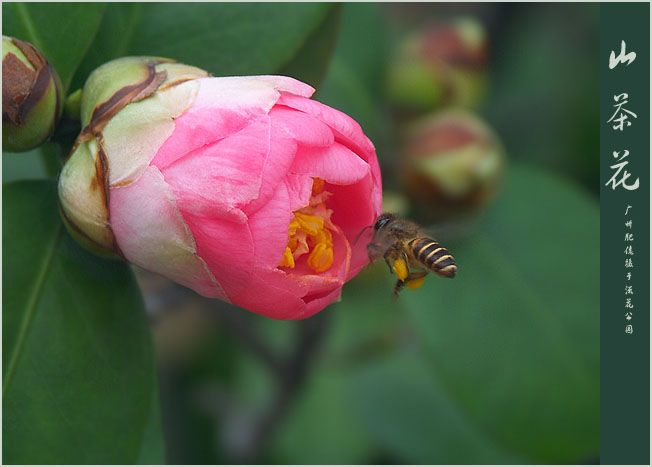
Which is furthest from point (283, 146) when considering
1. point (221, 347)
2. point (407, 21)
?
point (407, 21)

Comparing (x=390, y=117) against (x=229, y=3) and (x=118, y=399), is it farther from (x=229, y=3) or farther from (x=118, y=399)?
(x=118, y=399)

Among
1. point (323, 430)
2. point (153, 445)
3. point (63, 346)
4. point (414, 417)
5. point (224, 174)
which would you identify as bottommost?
point (323, 430)

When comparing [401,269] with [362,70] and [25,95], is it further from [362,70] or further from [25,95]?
[362,70]

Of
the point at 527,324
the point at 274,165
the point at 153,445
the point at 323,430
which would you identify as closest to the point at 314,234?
the point at 274,165

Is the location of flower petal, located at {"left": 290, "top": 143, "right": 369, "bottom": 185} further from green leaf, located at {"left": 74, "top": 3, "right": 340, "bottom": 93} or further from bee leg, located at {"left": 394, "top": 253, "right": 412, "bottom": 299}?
green leaf, located at {"left": 74, "top": 3, "right": 340, "bottom": 93}

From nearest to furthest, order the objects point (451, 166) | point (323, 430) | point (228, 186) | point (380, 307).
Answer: point (228, 186) < point (451, 166) < point (323, 430) < point (380, 307)
